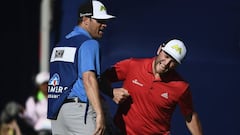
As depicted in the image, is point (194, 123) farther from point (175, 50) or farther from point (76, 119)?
point (76, 119)

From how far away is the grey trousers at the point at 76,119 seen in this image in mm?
7301

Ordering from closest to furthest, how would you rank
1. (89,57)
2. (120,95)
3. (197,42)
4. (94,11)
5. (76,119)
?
(89,57) < (76,119) < (94,11) < (120,95) < (197,42)

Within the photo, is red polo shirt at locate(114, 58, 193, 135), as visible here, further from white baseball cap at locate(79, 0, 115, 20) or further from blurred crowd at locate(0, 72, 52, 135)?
blurred crowd at locate(0, 72, 52, 135)

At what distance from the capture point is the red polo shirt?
25.0 ft

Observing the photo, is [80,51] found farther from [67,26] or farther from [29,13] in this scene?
[29,13]

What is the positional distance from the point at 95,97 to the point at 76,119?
1.32ft

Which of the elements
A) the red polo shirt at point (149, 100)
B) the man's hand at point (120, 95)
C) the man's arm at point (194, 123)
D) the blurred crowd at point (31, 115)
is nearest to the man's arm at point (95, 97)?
the man's hand at point (120, 95)

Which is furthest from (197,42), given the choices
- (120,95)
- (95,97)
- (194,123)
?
(95,97)

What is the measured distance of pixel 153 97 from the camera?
25.1ft

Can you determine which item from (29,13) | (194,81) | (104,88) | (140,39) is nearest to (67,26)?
(140,39)

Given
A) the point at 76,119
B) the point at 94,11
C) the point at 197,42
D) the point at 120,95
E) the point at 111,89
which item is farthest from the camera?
the point at 197,42

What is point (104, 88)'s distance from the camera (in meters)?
7.72

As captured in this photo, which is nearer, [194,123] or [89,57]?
[89,57]

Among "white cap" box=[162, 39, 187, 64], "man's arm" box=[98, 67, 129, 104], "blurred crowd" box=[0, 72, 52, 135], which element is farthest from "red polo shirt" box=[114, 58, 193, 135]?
"blurred crowd" box=[0, 72, 52, 135]
